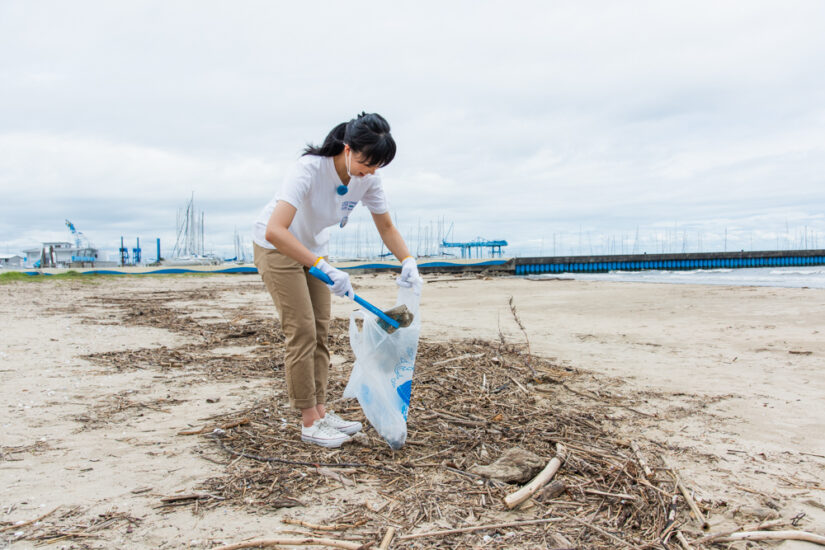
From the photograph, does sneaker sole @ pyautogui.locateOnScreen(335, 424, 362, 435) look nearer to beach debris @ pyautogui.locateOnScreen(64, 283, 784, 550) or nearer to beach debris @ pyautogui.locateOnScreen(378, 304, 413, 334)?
beach debris @ pyautogui.locateOnScreen(64, 283, 784, 550)

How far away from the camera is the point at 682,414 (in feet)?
11.2

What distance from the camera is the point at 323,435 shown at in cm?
275

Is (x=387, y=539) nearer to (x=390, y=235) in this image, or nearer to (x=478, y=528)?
(x=478, y=528)

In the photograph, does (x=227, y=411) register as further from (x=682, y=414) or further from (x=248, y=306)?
(x=248, y=306)

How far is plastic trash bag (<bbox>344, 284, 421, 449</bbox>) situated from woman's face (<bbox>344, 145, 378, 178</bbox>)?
79 centimetres

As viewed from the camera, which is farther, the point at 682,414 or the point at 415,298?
the point at 682,414

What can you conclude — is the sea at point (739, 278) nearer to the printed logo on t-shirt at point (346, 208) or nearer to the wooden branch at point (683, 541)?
the wooden branch at point (683, 541)

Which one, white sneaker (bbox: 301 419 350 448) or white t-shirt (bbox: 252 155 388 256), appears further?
white sneaker (bbox: 301 419 350 448)

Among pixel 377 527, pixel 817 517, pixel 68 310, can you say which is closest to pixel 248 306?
pixel 68 310

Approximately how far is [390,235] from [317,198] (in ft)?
2.09

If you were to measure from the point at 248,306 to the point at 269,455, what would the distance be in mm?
9145

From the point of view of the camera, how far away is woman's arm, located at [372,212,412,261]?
3082mm

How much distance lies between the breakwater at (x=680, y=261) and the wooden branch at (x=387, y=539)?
162 feet

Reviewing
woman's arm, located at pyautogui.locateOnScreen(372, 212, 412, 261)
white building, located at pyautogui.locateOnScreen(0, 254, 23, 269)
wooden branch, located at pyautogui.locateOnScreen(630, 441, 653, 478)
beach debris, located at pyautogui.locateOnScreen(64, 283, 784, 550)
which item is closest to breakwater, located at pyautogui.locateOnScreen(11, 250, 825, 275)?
white building, located at pyautogui.locateOnScreen(0, 254, 23, 269)
